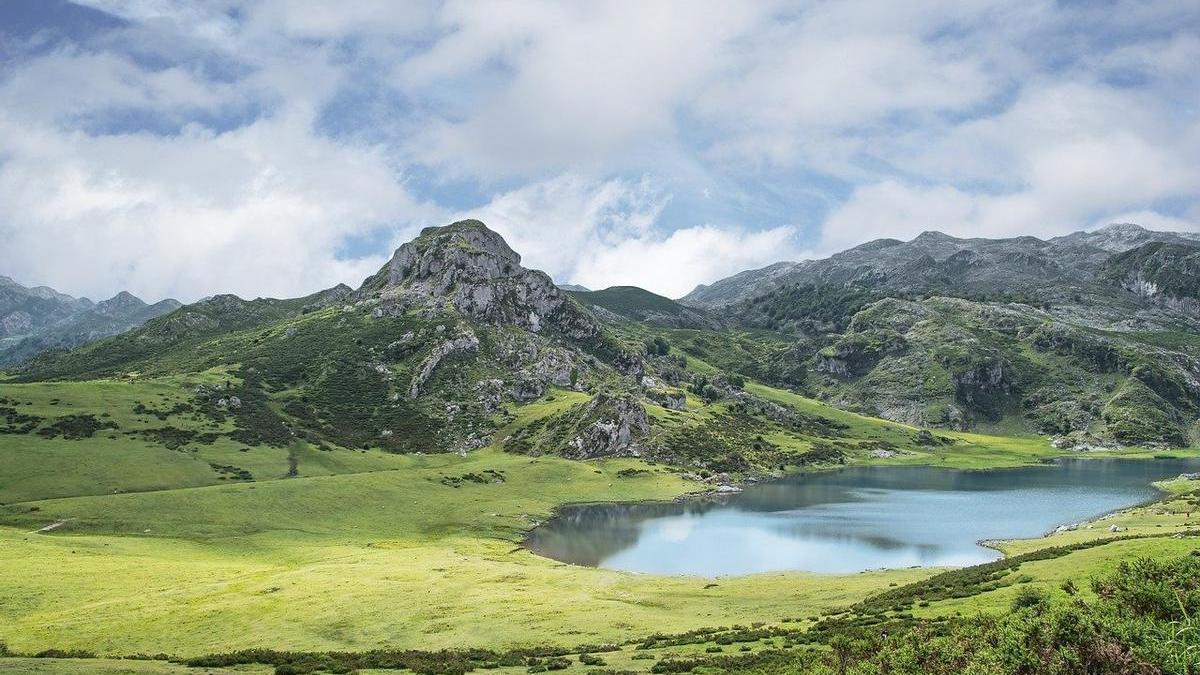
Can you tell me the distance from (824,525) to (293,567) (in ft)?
308

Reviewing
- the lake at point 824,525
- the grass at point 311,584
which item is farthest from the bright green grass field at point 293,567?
the lake at point 824,525

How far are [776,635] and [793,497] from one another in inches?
5418

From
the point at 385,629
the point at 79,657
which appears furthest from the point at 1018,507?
the point at 79,657

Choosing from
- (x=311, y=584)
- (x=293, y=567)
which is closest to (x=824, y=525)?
(x=293, y=567)

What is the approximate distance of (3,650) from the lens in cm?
4319

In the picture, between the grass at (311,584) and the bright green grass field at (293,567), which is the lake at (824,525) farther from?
the grass at (311,584)

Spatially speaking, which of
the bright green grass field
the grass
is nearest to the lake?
the bright green grass field

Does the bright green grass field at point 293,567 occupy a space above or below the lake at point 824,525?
above

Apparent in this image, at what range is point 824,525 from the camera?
436 ft

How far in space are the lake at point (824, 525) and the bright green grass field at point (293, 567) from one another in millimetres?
13782

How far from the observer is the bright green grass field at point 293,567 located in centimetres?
5122

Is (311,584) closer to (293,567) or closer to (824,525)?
(293,567)

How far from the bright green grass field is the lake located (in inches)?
543

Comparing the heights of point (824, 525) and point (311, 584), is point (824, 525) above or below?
below
